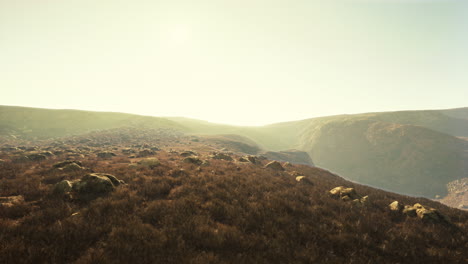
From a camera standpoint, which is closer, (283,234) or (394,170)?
(283,234)

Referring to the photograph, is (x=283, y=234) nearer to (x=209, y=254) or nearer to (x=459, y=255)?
(x=209, y=254)

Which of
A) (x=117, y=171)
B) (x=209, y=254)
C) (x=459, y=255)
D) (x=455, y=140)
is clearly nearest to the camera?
(x=209, y=254)

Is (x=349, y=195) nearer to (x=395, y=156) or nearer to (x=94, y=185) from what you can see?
(x=94, y=185)

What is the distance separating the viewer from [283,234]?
495cm

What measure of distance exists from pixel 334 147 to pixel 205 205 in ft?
278

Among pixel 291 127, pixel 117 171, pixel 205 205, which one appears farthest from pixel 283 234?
pixel 291 127

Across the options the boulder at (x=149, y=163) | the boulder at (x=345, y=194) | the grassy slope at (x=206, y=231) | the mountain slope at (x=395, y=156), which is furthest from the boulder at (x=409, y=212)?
the mountain slope at (x=395, y=156)

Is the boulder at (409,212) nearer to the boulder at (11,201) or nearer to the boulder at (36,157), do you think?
the boulder at (11,201)

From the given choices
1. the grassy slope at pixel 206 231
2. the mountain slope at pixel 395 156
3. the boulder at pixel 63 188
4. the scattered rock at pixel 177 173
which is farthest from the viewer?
the mountain slope at pixel 395 156

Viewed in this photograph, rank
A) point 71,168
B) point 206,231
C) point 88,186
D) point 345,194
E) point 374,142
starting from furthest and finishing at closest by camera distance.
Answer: point 374,142, point 71,168, point 345,194, point 88,186, point 206,231

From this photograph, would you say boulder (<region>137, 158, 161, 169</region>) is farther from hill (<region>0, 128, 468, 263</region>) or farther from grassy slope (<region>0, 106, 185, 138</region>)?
grassy slope (<region>0, 106, 185, 138</region>)

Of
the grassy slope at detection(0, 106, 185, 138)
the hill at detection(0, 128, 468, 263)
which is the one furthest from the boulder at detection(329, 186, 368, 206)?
the grassy slope at detection(0, 106, 185, 138)

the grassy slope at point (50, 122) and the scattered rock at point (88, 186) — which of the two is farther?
the grassy slope at point (50, 122)

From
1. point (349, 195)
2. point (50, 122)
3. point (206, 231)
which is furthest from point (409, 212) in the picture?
point (50, 122)
